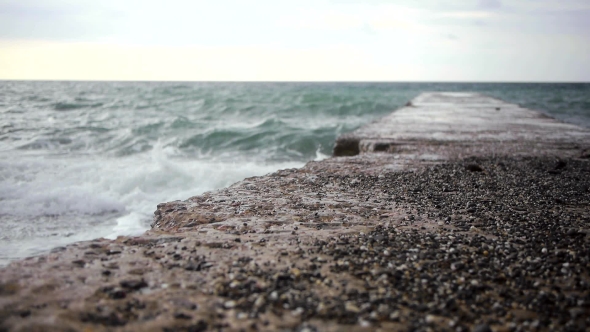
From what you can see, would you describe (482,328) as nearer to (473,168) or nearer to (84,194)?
(473,168)

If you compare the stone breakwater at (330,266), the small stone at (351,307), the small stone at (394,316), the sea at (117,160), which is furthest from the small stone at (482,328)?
the sea at (117,160)

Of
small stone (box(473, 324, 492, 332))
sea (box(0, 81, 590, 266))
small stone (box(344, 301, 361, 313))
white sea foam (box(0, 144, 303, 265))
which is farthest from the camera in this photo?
sea (box(0, 81, 590, 266))

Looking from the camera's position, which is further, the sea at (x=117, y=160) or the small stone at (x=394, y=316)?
the sea at (x=117, y=160)

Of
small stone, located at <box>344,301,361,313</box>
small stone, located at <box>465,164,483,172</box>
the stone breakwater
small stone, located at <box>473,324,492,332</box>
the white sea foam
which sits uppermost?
small stone, located at <box>465,164,483,172</box>

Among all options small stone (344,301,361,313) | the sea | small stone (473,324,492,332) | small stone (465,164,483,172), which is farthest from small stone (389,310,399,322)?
small stone (465,164,483,172)

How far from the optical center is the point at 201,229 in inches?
130

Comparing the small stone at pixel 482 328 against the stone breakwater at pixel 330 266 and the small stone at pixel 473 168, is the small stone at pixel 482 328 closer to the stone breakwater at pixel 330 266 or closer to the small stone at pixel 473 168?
the stone breakwater at pixel 330 266

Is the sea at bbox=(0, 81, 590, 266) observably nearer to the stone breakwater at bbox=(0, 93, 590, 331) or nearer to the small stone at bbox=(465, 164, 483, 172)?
the stone breakwater at bbox=(0, 93, 590, 331)

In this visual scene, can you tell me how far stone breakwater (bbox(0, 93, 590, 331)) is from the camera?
207cm

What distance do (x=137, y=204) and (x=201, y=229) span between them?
4.32 metres

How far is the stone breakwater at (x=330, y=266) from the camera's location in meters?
2.07

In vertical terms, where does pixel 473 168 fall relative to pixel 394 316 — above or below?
above

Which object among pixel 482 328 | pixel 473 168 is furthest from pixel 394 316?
pixel 473 168

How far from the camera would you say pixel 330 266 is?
102 inches
